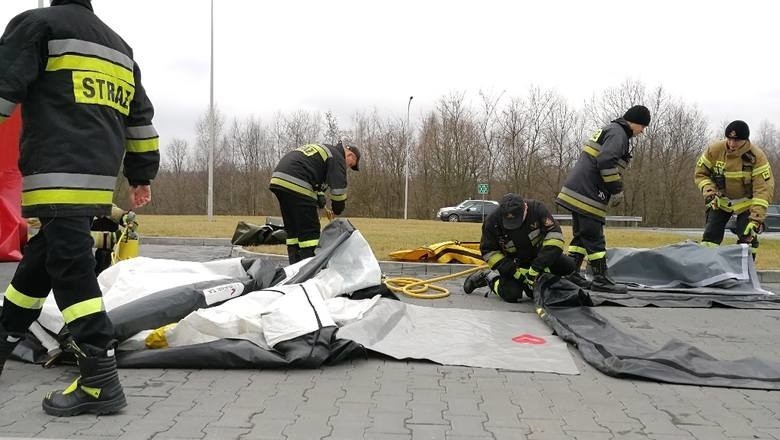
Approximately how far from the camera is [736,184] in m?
7.35

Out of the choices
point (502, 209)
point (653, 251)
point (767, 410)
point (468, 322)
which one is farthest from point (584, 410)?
point (653, 251)

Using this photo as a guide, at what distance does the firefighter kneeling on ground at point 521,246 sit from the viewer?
5719 mm

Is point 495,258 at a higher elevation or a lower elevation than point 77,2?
lower

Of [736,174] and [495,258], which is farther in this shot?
[736,174]

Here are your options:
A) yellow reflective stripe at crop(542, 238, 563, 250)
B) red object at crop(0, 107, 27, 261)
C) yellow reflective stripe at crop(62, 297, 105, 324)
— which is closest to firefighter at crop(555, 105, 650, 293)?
yellow reflective stripe at crop(542, 238, 563, 250)

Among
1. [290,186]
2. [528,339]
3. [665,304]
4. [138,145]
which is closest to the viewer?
[138,145]

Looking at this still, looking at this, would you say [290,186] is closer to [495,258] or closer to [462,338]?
[495,258]

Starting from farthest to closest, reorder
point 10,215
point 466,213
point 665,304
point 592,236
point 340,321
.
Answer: point 466,213 → point 10,215 → point 592,236 → point 665,304 → point 340,321

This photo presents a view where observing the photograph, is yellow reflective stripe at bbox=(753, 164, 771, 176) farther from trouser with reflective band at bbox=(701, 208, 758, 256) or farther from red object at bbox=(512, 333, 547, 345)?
red object at bbox=(512, 333, 547, 345)

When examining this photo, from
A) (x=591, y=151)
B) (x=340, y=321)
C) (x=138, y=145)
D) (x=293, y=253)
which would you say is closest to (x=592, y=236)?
(x=591, y=151)

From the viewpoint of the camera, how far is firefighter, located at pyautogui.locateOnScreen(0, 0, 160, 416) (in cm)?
259

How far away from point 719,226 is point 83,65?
741cm

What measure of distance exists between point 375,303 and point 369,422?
197 centimetres

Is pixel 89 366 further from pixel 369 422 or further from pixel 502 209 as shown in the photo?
pixel 502 209
